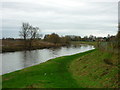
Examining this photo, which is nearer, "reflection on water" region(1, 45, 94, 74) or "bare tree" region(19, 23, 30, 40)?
"reflection on water" region(1, 45, 94, 74)

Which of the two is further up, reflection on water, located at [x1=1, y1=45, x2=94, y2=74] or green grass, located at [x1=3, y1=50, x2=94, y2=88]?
green grass, located at [x1=3, y1=50, x2=94, y2=88]

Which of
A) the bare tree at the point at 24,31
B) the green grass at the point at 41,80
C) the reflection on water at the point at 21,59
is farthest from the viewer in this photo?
the bare tree at the point at 24,31

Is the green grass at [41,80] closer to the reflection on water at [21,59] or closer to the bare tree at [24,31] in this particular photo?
the reflection on water at [21,59]

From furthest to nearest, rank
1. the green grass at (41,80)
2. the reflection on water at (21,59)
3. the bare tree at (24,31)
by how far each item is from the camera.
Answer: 1. the bare tree at (24,31)
2. the reflection on water at (21,59)
3. the green grass at (41,80)

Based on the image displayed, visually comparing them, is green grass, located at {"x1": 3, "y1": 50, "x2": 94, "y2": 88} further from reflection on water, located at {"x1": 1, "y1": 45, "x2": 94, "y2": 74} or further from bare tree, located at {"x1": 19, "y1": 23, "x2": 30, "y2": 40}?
bare tree, located at {"x1": 19, "y1": 23, "x2": 30, "y2": 40}

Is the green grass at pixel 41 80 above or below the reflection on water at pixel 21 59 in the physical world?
above

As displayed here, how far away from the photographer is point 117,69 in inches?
524

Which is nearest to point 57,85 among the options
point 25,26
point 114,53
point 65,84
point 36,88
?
point 65,84

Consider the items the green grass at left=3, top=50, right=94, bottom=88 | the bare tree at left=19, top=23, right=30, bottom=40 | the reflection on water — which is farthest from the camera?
the bare tree at left=19, top=23, right=30, bottom=40

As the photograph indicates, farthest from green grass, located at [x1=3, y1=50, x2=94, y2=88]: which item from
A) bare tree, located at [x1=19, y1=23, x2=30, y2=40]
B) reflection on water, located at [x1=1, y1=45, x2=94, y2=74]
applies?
bare tree, located at [x1=19, y1=23, x2=30, y2=40]

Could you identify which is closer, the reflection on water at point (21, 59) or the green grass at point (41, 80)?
the green grass at point (41, 80)

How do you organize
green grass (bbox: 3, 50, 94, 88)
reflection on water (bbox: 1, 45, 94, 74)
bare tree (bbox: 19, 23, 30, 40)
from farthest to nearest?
1. bare tree (bbox: 19, 23, 30, 40)
2. reflection on water (bbox: 1, 45, 94, 74)
3. green grass (bbox: 3, 50, 94, 88)

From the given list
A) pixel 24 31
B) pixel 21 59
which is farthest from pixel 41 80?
pixel 24 31

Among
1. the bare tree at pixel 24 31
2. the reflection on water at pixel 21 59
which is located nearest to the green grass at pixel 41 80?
the reflection on water at pixel 21 59
